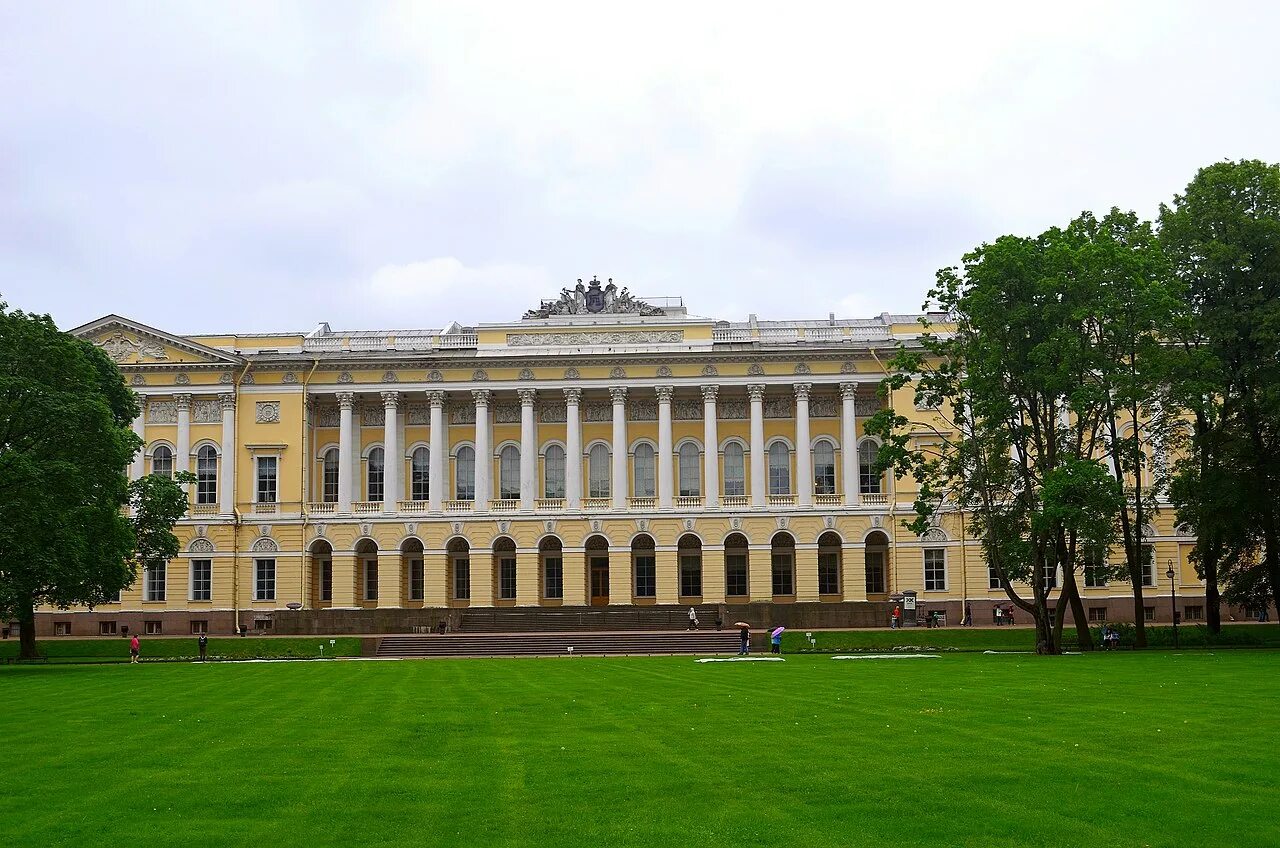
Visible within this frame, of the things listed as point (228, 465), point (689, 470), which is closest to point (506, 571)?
point (689, 470)

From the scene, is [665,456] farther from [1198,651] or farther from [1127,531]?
[1198,651]

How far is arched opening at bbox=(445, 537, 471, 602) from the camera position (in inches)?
2805

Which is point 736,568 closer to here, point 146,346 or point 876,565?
point 876,565

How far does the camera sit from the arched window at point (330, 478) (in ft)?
236

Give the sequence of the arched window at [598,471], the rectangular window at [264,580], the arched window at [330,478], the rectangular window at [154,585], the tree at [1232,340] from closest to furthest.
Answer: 1. the tree at [1232,340]
2. the rectangular window at [154,585]
3. the rectangular window at [264,580]
4. the arched window at [330,478]
5. the arched window at [598,471]

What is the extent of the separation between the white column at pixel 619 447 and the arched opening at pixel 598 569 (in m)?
2.77

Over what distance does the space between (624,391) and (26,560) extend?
36741 mm

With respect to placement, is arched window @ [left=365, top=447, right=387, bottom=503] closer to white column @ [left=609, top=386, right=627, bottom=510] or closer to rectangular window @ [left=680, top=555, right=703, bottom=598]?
white column @ [left=609, top=386, right=627, bottom=510]

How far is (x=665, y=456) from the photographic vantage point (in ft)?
230

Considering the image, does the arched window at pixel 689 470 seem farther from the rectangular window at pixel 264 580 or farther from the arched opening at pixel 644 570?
the rectangular window at pixel 264 580

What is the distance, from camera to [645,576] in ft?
236

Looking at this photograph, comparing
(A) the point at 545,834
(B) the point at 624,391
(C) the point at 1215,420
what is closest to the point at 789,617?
(B) the point at 624,391

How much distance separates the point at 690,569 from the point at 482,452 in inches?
515

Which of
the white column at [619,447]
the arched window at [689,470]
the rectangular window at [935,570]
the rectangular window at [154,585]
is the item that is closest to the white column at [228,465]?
the rectangular window at [154,585]
